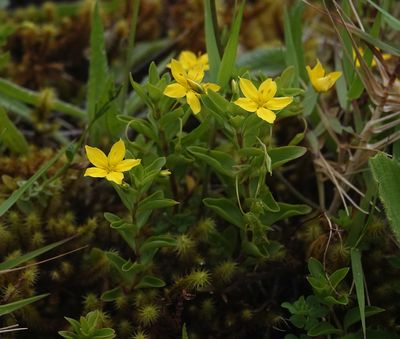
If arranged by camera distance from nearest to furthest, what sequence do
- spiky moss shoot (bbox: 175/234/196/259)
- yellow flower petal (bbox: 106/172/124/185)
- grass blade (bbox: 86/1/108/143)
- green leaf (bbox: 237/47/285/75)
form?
yellow flower petal (bbox: 106/172/124/185) < spiky moss shoot (bbox: 175/234/196/259) < grass blade (bbox: 86/1/108/143) < green leaf (bbox: 237/47/285/75)

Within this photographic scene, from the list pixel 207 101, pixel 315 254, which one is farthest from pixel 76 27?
pixel 315 254

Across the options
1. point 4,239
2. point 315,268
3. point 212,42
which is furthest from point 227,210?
point 4,239

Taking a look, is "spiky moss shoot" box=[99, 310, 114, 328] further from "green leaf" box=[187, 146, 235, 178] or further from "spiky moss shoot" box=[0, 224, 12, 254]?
"green leaf" box=[187, 146, 235, 178]

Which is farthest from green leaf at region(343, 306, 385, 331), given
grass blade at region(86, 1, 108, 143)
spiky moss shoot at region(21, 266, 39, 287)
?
grass blade at region(86, 1, 108, 143)

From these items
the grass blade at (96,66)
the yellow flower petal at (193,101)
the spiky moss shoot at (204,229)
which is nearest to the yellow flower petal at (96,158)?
the yellow flower petal at (193,101)

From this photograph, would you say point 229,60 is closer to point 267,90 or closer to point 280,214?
point 267,90

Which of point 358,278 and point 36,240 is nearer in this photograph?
A: point 358,278
